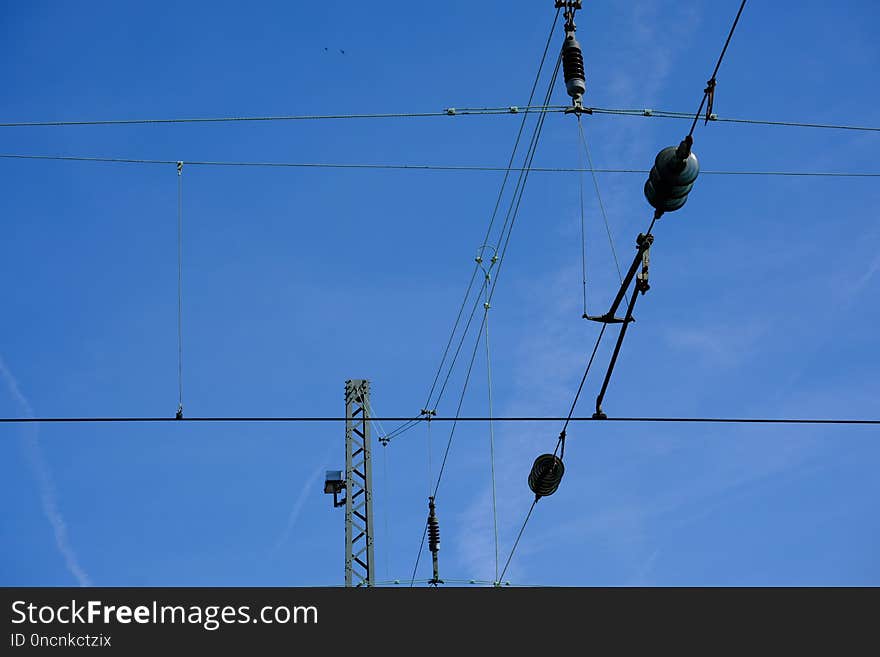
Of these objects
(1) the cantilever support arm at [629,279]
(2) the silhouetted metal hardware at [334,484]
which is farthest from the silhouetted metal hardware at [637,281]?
(2) the silhouetted metal hardware at [334,484]

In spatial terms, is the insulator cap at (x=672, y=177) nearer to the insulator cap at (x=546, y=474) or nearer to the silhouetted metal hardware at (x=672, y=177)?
the silhouetted metal hardware at (x=672, y=177)

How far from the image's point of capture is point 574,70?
37.7 feet

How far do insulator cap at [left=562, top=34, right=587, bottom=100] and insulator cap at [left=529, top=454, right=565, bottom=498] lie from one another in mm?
5487

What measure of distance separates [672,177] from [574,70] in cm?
218

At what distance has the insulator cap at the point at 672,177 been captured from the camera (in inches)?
387

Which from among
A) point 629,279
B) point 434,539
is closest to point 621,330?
point 629,279

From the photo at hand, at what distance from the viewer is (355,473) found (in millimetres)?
19562

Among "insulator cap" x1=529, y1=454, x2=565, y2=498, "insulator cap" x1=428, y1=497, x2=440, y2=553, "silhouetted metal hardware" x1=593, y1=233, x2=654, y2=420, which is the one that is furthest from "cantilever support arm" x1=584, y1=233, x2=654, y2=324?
"insulator cap" x1=428, y1=497, x2=440, y2=553

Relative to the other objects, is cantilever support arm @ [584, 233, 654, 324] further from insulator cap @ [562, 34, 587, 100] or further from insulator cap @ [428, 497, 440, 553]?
insulator cap @ [428, 497, 440, 553]

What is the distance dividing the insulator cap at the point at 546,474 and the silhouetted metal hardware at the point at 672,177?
5.63 metres
